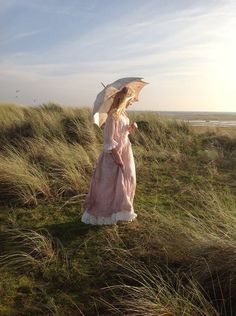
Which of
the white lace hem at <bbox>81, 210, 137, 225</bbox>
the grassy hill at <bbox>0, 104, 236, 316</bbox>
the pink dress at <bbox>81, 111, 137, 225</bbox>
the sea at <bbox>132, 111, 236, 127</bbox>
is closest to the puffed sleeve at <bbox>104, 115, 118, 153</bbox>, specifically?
the pink dress at <bbox>81, 111, 137, 225</bbox>

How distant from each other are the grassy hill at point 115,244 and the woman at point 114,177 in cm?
20

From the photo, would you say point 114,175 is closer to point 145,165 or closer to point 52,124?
point 145,165

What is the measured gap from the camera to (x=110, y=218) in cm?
667

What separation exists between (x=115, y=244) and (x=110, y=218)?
0.84m

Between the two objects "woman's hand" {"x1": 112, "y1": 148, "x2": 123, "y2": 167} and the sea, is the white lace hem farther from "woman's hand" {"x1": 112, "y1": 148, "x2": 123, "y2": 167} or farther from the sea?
the sea

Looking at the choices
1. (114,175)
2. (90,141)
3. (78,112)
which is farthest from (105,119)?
(78,112)

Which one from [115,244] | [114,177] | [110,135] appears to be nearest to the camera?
[115,244]

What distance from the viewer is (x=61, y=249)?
18.9 ft

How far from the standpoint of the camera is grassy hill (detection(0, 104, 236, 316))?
14.4ft

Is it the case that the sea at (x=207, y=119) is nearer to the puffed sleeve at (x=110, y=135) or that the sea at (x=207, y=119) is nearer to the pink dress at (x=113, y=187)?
the pink dress at (x=113, y=187)

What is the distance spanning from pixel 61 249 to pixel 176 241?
4.47 feet

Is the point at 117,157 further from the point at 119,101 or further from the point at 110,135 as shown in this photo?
the point at 119,101

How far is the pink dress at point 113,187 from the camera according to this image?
6.66 m

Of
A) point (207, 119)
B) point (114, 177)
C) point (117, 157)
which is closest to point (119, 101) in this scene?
point (117, 157)
